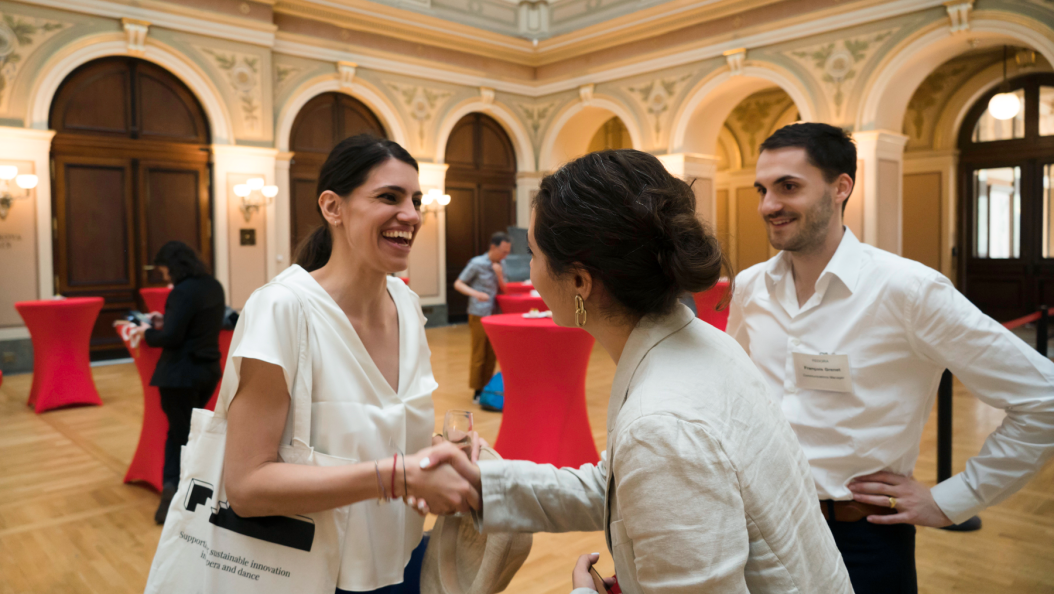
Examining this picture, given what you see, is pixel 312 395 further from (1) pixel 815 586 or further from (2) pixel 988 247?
(2) pixel 988 247

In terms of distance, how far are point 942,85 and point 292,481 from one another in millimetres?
13355

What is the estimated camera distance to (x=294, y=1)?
33.4 feet

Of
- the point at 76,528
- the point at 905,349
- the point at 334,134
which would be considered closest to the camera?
the point at 905,349

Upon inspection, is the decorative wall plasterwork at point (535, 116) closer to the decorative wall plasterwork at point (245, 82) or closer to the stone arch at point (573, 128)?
the stone arch at point (573, 128)

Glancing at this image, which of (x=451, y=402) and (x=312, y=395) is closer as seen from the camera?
(x=312, y=395)

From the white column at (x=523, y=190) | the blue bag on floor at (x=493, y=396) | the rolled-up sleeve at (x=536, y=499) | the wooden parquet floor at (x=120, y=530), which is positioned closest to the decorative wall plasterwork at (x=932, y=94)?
the white column at (x=523, y=190)

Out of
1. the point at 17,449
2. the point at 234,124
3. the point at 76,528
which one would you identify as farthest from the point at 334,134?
the point at 76,528

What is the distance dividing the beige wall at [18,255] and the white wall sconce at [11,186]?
0.11 ft

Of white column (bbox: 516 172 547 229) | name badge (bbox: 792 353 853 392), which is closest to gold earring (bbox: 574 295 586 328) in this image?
name badge (bbox: 792 353 853 392)

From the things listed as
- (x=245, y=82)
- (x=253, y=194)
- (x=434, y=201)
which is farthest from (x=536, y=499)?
(x=434, y=201)

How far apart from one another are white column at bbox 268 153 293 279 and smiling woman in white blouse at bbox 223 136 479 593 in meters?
9.08

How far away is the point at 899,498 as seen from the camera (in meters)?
1.62

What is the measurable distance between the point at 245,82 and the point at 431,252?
405 cm

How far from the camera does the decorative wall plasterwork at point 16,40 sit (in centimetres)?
797
